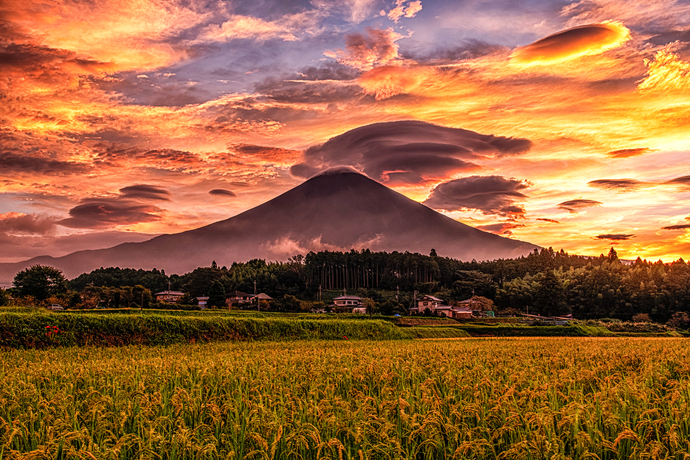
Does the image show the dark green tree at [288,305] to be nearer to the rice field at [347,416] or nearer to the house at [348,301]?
the house at [348,301]

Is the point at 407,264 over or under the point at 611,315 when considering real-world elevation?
over

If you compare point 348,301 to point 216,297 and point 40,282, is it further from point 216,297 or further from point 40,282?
point 40,282

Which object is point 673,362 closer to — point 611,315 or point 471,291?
point 611,315

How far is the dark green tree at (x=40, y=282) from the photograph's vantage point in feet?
237

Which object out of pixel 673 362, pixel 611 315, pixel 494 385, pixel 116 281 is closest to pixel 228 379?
pixel 494 385

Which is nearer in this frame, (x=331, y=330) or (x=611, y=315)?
(x=331, y=330)

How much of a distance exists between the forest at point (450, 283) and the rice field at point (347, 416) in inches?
2741

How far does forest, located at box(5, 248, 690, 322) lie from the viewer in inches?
3937

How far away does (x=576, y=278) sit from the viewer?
123375 mm

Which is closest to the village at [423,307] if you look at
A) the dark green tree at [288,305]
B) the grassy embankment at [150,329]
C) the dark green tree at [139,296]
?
the dark green tree at [288,305]

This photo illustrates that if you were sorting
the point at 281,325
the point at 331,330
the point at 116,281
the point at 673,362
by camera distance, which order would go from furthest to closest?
the point at 116,281 → the point at 331,330 → the point at 281,325 → the point at 673,362

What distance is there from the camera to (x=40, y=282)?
241 feet

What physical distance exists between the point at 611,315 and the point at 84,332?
113078 millimetres

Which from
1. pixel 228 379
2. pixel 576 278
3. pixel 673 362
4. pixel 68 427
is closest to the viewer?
pixel 68 427
